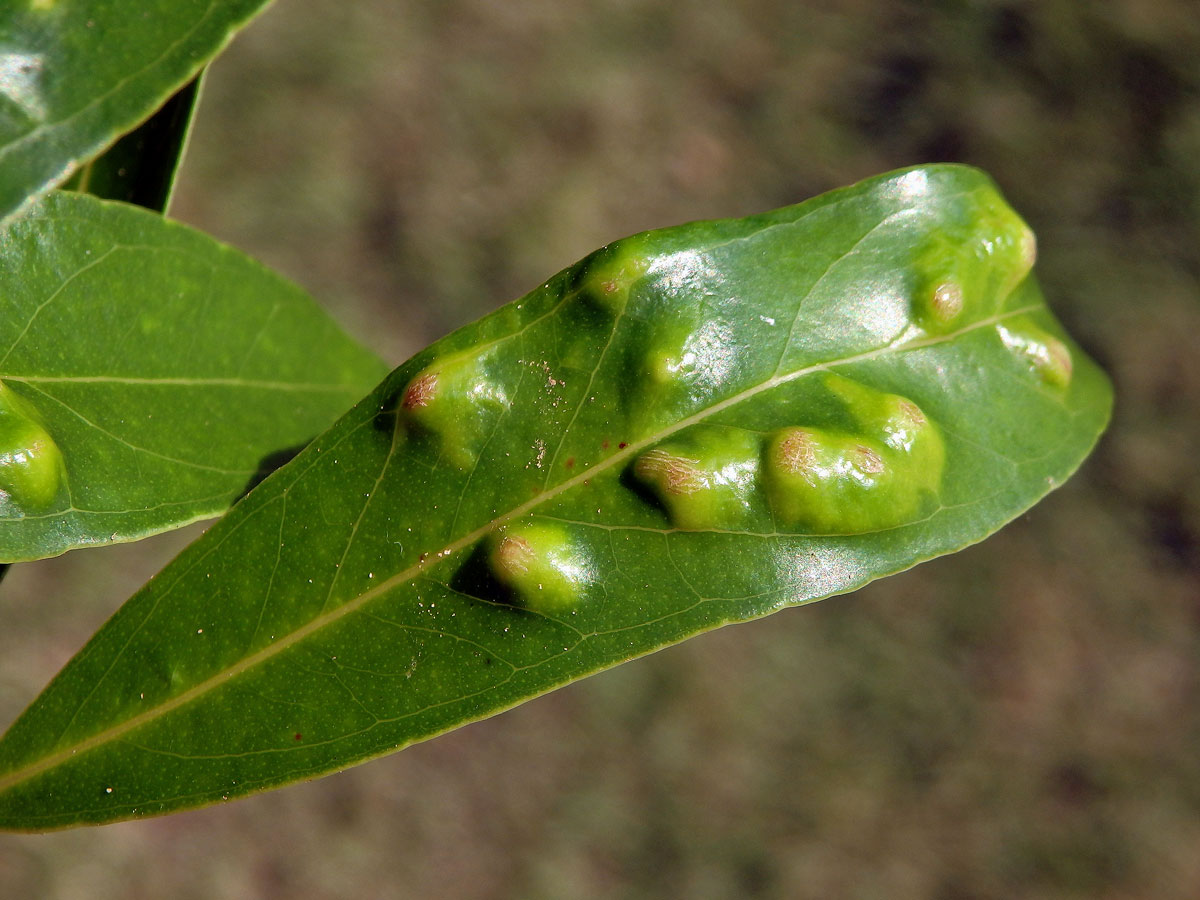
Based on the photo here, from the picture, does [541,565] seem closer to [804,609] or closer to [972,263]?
[972,263]

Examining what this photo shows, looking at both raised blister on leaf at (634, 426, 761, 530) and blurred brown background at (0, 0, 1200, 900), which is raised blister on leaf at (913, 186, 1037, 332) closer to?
raised blister on leaf at (634, 426, 761, 530)

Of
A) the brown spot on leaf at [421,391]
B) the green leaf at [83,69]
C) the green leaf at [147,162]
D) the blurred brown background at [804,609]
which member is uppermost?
the green leaf at [83,69]

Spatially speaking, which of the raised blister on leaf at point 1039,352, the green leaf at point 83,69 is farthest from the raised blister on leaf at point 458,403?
the raised blister on leaf at point 1039,352

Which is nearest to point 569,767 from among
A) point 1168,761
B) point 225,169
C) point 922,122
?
point 1168,761

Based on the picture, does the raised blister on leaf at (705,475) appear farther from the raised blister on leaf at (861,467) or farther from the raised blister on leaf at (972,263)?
the raised blister on leaf at (972,263)

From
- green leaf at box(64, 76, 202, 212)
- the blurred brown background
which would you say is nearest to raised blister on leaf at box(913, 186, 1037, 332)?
green leaf at box(64, 76, 202, 212)

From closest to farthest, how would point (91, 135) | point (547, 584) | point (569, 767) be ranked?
1. point (547, 584)
2. point (91, 135)
3. point (569, 767)

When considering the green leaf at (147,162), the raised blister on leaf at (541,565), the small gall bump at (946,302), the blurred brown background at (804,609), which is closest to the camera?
the raised blister on leaf at (541,565)

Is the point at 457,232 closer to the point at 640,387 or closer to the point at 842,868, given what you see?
the point at 842,868
